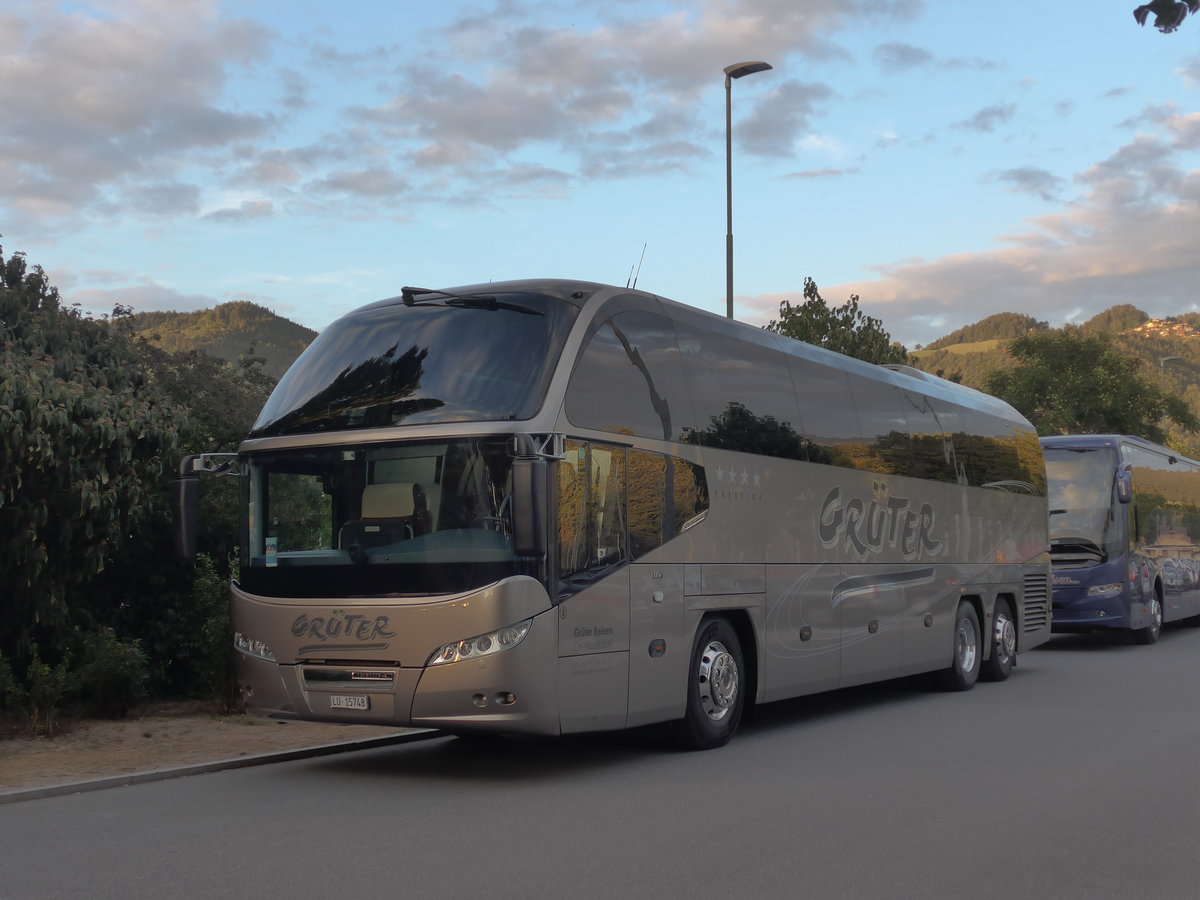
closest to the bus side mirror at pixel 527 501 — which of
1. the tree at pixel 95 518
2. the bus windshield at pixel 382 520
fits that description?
the bus windshield at pixel 382 520

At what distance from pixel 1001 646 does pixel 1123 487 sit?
6162 mm

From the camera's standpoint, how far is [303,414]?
10.5 metres

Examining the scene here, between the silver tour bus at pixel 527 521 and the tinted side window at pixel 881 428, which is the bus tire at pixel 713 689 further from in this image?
the tinted side window at pixel 881 428

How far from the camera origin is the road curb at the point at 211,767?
30.5 feet

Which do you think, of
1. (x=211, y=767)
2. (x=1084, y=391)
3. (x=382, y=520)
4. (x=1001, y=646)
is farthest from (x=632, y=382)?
(x=1084, y=391)

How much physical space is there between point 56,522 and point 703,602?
578 centimetres

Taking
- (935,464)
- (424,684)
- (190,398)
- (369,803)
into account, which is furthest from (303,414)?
(935,464)

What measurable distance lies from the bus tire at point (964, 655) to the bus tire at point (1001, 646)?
206 mm

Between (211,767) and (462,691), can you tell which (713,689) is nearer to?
(462,691)

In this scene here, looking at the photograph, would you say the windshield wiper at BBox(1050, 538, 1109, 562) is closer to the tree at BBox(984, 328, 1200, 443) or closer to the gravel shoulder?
the gravel shoulder

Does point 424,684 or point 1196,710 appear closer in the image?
point 424,684

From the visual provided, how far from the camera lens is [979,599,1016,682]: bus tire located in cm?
1777

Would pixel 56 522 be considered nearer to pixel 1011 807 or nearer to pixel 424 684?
pixel 424 684

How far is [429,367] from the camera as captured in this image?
1014 cm
